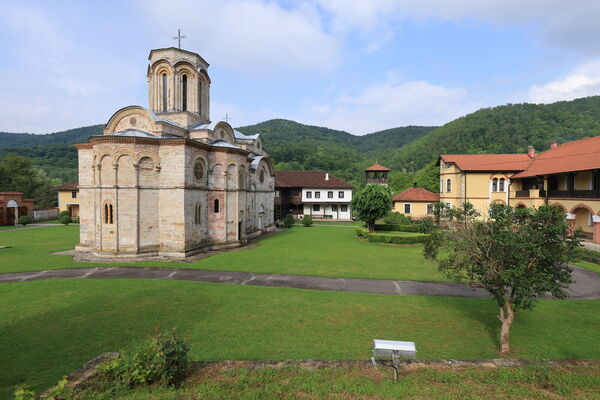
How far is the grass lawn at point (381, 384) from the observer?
5.16 metres

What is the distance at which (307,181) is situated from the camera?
4431 centimetres

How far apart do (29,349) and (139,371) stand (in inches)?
204

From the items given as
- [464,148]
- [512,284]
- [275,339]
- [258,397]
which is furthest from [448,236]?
[464,148]

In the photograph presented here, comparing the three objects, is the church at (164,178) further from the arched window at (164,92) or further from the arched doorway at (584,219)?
the arched doorway at (584,219)

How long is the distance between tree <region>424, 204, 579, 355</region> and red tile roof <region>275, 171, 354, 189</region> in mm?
34724

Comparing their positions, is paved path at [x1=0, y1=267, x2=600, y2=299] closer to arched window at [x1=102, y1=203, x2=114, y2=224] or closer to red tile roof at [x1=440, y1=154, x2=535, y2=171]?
arched window at [x1=102, y1=203, x2=114, y2=224]

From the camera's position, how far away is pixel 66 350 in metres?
7.87

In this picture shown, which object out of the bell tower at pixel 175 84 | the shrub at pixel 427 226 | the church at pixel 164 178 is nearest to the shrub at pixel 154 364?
the shrub at pixel 427 226

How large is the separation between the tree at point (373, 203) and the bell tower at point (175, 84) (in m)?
16.5

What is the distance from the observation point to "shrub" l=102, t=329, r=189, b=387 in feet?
17.5

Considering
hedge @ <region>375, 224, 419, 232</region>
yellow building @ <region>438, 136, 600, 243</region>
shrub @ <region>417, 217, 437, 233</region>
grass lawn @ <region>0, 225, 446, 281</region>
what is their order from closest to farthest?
shrub @ <region>417, 217, 437, 233</region>
grass lawn @ <region>0, 225, 446, 281</region>
yellow building @ <region>438, 136, 600, 243</region>
hedge @ <region>375, 224, 419, 232</region>

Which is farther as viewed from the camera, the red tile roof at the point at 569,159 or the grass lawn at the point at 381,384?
the red tile roof at the point at 569,159

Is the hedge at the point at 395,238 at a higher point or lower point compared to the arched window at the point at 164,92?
lower

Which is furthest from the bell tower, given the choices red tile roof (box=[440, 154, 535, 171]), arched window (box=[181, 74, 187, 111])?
red tile roof (box=[440, 154, 535, 171])
